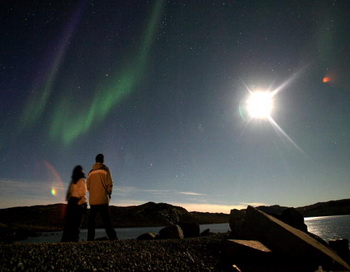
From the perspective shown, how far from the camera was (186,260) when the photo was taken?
8.45 meters

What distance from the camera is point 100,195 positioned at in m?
11.1

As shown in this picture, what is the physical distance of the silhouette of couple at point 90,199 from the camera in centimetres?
1066

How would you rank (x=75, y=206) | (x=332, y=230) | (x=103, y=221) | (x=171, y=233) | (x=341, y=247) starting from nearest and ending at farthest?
(x=75, y=206)
(x=103, y=221)
(x=341, y=247)
(x=171, y=233)
(x=332, y=230)

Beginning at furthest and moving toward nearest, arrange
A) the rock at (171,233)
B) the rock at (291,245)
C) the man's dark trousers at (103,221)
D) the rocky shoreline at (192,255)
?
1. the rock at (171,233)
2. the man's dark trousers at (103,221)
3. the rock at (291,245)
4. the rocky shoreline at (192,255)

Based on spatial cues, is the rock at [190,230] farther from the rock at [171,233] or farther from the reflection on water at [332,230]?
the reflection on water at [332,230]

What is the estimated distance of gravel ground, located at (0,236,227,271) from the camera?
21.2ft

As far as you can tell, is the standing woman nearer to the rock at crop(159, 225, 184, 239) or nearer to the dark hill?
the rock at crop(159, 225, 184, 239)

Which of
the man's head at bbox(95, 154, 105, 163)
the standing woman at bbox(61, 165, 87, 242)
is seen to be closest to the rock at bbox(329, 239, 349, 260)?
the man's head at bbox(95, 154, 105, 163)

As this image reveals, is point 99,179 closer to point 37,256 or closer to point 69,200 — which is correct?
point 69,200

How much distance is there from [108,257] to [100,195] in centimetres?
409

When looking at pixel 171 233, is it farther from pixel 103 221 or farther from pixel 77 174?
pixel 77 174

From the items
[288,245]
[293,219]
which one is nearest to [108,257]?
[288,245]

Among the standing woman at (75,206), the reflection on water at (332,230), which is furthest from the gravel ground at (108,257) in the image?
the reflection on water at (332,230)

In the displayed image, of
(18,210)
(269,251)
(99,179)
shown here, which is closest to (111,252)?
(99,179)
